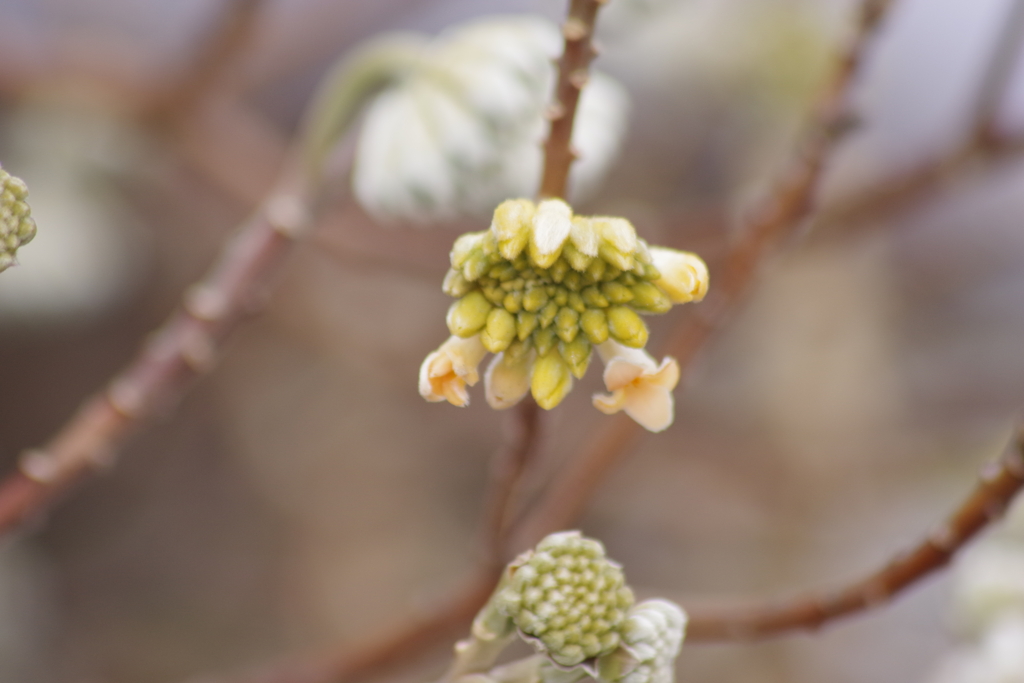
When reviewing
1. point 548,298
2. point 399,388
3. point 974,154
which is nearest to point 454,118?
point 548,298

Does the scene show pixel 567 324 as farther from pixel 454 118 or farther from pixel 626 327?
pixel 454 118

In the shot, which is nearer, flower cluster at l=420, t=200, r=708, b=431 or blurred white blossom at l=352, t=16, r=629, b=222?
flower cluster at l=420, t=200, r=708, b=431

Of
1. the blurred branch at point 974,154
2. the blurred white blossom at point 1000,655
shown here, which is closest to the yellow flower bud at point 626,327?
the blurred white blossom at point 1000,655

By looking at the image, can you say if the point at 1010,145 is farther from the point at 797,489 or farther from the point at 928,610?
the point at 928,610

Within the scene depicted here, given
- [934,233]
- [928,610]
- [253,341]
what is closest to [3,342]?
[253,341]

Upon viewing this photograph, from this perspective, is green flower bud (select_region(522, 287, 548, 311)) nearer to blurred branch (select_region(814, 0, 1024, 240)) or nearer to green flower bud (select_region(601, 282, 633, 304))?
green flower bud (select_region(601, 282, 633, 304))

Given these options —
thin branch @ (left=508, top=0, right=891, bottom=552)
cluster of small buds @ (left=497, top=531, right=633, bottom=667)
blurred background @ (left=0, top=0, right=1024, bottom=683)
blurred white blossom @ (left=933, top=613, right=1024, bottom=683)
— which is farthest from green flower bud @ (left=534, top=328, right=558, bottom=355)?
blurred background @ (left=0, top=0, right=1024, bottom=683)

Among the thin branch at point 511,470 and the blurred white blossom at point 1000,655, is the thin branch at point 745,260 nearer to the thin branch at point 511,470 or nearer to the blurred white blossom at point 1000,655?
the thin branch at point 511,470
